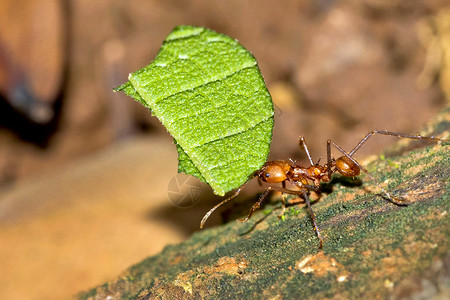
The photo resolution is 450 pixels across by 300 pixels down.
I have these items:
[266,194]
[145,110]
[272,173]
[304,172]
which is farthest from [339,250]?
[145,110]

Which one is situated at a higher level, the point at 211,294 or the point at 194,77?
the point at 194,77

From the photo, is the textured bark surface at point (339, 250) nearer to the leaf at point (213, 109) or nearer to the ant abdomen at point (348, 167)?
the ant abdomen at point (348, 167)

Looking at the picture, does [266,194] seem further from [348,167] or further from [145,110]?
[145,110]

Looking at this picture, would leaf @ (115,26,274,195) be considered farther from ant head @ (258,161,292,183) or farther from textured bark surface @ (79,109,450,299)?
textured bark surface @ (79,109,450,299)

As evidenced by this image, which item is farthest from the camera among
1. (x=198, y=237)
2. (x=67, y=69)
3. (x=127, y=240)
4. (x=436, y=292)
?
(x=67, y=69)

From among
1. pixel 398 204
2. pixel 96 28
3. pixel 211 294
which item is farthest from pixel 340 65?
pixel 211 294

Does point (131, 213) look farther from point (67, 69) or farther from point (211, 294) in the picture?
point (211, 294)
